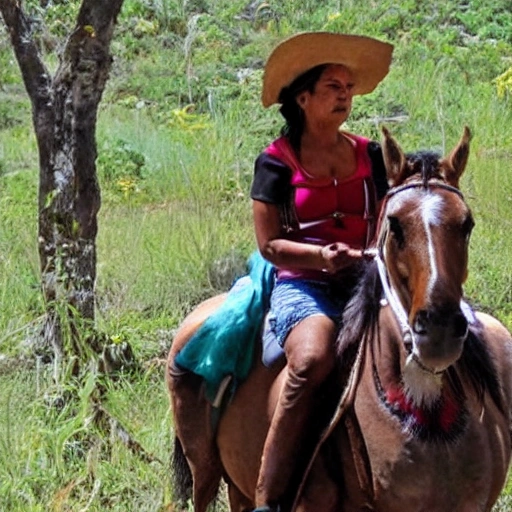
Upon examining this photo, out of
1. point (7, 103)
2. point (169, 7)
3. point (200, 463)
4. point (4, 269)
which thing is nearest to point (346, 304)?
point (200, 463)

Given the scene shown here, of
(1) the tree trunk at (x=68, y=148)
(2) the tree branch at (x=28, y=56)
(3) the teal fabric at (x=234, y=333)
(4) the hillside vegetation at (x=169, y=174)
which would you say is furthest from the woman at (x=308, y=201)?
(2) the tree branch at (x=28, y=56)

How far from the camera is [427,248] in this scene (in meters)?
3.03

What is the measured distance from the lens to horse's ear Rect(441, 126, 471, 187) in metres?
3.33

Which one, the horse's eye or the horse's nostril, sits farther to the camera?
the horse's eye

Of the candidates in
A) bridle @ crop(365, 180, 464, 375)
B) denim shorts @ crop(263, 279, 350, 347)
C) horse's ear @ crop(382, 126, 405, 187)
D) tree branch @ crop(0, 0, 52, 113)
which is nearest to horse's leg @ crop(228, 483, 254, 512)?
denim shorts @ crop(263, 279, 350, 347)

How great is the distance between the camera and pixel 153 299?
7391 millimetres

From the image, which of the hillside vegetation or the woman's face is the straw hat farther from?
the hillside vegetation

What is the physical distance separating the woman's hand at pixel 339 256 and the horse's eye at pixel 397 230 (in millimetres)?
232

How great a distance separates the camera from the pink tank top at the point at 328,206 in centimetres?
375

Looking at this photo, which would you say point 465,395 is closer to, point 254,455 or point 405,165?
point 405,165

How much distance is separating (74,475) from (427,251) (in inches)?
104

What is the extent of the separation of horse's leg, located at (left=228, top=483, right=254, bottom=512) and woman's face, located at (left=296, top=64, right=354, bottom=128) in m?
1.56

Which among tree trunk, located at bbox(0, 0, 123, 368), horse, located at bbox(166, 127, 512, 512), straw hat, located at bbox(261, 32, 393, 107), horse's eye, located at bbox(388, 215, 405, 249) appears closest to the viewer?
horse, located at bbox(166, 127, 512, 512)

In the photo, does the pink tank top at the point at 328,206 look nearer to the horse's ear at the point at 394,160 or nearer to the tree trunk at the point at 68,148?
the horse's ear at the point at 394,160
